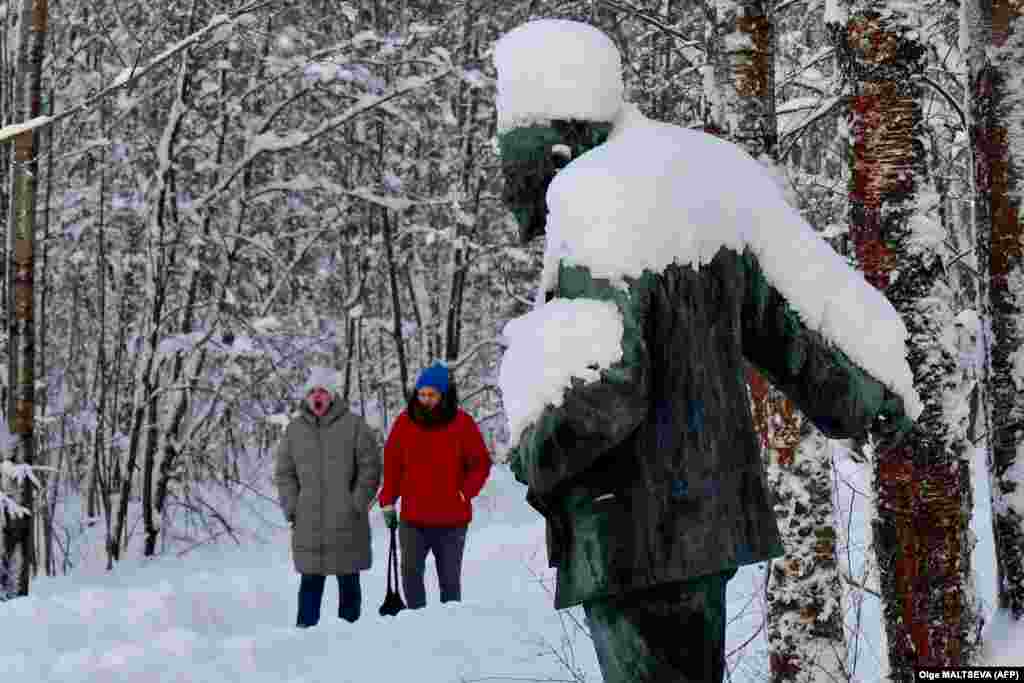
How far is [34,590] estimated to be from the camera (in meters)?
9.89

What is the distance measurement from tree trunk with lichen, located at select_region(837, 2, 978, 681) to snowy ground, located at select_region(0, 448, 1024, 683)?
1.13 m

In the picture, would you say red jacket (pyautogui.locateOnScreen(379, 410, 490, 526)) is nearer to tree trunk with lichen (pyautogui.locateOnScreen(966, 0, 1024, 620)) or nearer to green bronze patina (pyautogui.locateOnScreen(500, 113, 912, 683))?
tree trunk with lichen (pyautogui.locateOnScreen(966, 0, 1024, 620))

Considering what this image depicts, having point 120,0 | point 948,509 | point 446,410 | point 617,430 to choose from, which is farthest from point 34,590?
point 617,430

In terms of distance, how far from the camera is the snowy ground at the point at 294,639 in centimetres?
602

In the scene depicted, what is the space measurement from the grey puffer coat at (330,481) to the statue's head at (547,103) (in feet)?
20.0

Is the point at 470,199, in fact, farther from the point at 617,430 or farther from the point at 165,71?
the point at 617,430

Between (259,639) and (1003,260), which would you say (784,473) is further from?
(259,639)

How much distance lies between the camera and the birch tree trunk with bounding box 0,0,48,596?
8906mm

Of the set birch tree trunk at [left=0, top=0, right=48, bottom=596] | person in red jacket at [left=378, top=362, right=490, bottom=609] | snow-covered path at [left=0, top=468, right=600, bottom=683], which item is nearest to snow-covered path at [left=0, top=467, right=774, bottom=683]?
snow-covered path at [left=0, top=468, right=600, bottom=683]

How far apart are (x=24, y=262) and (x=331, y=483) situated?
2.90 meters

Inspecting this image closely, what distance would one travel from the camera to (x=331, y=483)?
8.29m

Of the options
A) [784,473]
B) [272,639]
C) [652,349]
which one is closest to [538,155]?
[652,349]

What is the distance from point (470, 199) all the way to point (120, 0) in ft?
15.3

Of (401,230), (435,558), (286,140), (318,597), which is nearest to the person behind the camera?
(318,597)
